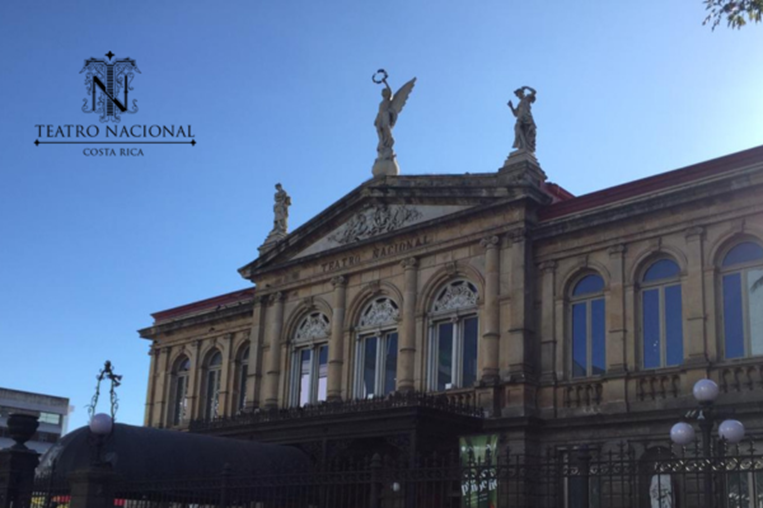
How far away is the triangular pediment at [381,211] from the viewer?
26359 millimetres

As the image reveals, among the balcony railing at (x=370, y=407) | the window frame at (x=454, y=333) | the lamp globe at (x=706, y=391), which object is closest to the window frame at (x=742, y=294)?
the balcony railing at (x=370, y=407)

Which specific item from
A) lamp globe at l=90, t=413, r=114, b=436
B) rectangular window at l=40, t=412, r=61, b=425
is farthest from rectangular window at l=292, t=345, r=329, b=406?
rectangular window at l=40, t=412, r=61, b=425

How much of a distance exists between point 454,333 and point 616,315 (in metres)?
4.70

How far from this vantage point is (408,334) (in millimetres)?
26828

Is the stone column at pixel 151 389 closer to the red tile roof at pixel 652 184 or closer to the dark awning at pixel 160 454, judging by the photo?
the dark awning at pixel 160 454

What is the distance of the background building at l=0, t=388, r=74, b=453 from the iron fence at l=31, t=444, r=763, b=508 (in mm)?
62354

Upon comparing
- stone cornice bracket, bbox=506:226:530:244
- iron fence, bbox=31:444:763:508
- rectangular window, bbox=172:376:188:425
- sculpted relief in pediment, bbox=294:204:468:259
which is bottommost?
iron fence, bbox=31:444:763:508

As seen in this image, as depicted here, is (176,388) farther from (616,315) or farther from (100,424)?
(100,424)

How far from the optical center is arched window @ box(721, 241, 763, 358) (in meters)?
21.1

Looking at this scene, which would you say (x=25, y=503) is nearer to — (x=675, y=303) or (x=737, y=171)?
(x=675, y=303)

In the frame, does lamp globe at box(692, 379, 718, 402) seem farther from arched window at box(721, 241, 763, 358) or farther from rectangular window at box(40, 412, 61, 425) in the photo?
rectangular window at box(40, 412, 61, 425)

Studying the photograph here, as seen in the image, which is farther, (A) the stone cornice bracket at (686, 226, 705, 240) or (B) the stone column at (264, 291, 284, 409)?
(B) the stone column at (264, 291, 284, 409)

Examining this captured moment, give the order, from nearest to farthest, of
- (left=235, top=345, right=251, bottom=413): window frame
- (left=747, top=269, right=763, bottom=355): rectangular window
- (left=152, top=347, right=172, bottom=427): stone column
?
(left=747, top=269, right=763, bottom=355): rectangular window
(left=235, top=345, right=251, bottom=413): window frame
(left=152, top=347, right=172, bottom=427): stone column

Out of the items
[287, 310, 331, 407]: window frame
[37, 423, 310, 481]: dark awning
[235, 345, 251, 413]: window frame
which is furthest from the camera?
[235, 345, 251, 413]: window frame
